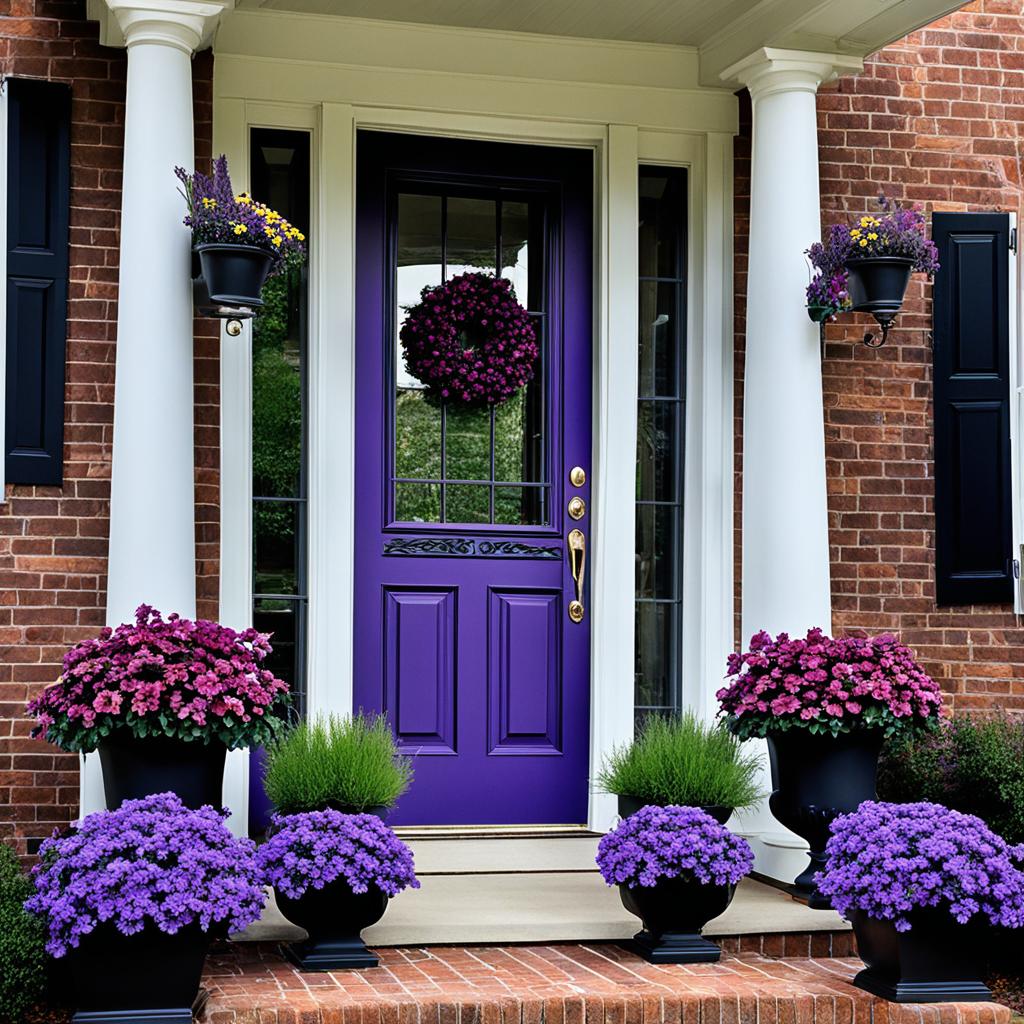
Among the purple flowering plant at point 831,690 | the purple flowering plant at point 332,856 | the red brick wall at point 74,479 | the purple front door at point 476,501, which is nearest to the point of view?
the purple flowering plant at point 332,856

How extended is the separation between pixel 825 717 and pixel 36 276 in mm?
3234

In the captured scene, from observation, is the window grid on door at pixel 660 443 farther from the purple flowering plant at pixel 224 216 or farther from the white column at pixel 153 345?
the white column at pixel 153 345

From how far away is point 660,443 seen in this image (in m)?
6.57

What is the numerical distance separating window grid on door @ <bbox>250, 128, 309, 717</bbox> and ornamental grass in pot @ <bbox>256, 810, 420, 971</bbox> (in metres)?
1.34

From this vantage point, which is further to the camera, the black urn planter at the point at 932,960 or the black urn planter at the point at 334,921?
the black urn planter at the point at 334,921

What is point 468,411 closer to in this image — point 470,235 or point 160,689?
point 470,235

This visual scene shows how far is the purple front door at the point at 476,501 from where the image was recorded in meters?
6.21

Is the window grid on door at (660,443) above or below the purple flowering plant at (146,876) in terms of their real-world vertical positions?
above

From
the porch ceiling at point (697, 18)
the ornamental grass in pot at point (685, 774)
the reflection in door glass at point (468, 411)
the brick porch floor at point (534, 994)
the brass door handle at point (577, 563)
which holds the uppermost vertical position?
the porch ceiling at point (697, 18)

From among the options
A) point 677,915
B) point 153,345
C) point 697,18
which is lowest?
point 677,915

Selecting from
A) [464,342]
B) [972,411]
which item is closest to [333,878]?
[464,342]

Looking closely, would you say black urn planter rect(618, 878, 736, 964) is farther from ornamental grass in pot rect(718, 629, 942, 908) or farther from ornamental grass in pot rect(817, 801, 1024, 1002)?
ornamental grass in pot rect(718, 629, 942, 908)

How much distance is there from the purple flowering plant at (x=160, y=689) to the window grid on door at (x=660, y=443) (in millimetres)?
2004

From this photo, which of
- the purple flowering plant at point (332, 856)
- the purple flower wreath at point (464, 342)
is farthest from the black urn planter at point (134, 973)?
the purple flower wreath at point (464, 342)
